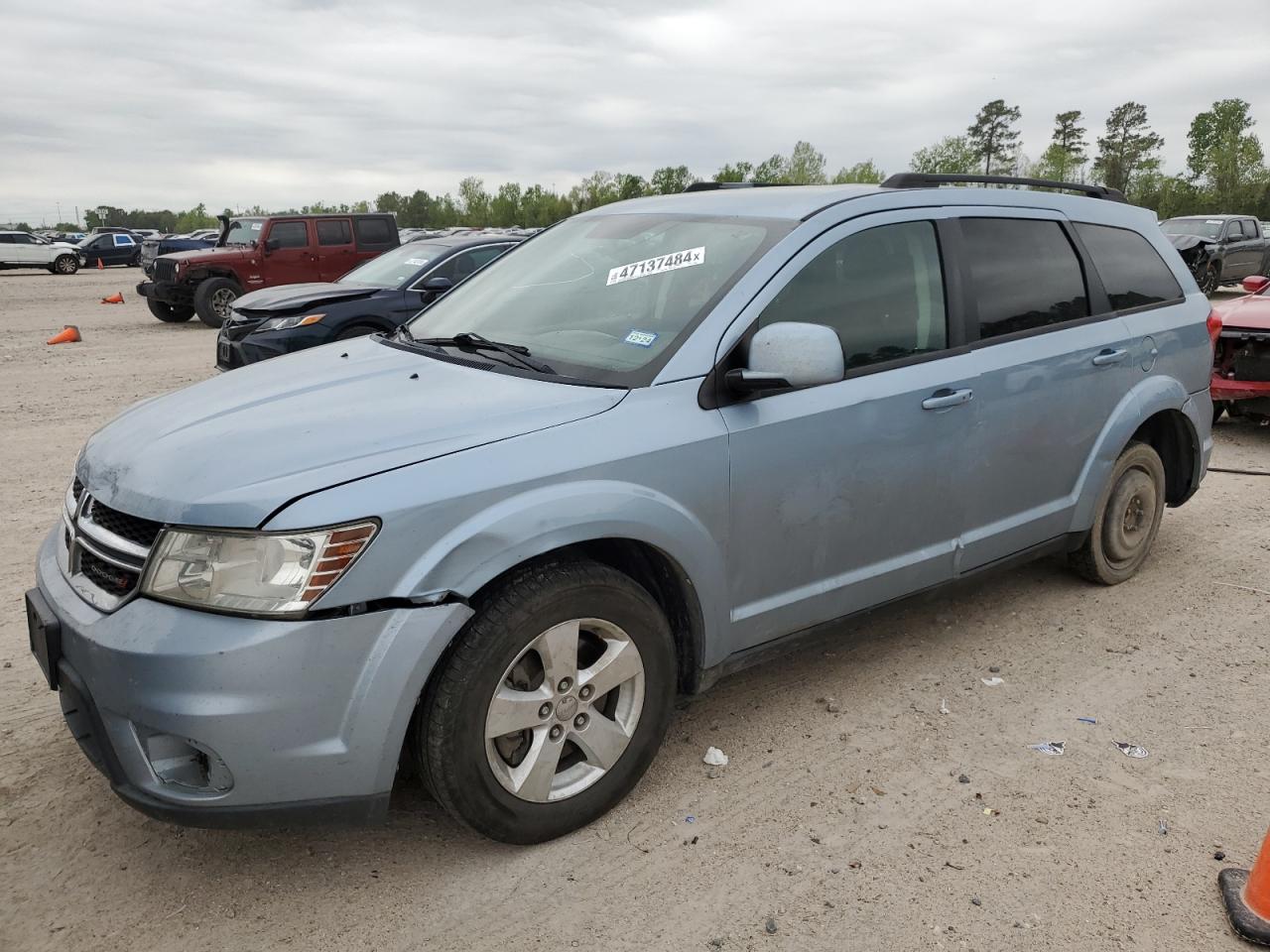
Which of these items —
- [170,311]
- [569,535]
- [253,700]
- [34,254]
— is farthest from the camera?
[34,254]

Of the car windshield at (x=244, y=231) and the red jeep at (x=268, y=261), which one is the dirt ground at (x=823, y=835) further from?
the car windshield at (x=244, y=231)

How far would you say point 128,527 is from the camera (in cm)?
252

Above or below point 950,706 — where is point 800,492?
above

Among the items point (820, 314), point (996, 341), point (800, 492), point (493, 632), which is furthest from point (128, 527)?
point (996, 341)

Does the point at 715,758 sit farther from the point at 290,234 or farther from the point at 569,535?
the point at 290,234

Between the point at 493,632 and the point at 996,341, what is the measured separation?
91.1 inches

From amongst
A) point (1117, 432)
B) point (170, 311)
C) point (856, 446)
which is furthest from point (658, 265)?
point (170, 311)

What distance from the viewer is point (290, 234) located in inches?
670

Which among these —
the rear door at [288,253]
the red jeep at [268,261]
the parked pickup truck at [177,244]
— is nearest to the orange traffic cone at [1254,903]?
the red jeep at [268,261]

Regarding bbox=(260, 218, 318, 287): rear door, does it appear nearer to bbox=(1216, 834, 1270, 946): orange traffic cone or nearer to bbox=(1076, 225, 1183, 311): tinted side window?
bbox=(1076, 225, 1183, 311): tinted side window

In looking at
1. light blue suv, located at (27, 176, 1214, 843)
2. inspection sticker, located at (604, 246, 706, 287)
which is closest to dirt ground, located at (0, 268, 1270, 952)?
light blue suv, located at (27, 176, 1214, 843)

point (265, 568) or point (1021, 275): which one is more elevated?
point (1021, 275)

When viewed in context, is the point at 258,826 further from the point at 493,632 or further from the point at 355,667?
the point at 493,632

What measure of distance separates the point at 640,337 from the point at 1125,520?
111 inches
